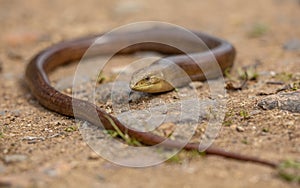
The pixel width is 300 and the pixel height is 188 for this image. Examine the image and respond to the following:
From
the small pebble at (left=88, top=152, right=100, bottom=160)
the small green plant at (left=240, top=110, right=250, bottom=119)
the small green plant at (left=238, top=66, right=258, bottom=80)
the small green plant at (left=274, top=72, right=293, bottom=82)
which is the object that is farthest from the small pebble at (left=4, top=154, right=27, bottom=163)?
the small green plant at (left=274, top=72, right=293, bottom=82)

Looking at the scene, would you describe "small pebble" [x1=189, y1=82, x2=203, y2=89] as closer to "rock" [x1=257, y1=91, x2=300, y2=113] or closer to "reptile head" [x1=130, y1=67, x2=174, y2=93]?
"reptile head" [x1=130, y1=67, x2=174, y2=93]

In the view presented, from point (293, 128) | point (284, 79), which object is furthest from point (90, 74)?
point (293, 128)

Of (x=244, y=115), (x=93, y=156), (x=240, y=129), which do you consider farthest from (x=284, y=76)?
(x=93, y=156)

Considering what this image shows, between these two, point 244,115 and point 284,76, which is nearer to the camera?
point 244,115

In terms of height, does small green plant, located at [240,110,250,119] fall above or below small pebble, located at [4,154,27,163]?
below

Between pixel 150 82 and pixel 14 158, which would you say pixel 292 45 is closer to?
pixel 150 82

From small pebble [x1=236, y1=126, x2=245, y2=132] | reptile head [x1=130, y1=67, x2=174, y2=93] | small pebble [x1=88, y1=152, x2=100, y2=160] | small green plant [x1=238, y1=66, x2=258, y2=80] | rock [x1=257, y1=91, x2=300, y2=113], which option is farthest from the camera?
small green plant [x1=238, y1=66, x2=258, y2=80]

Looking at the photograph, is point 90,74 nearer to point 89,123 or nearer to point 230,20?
point 89,123
